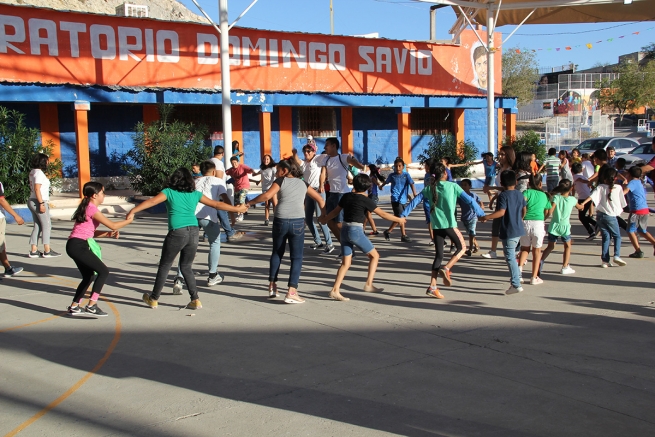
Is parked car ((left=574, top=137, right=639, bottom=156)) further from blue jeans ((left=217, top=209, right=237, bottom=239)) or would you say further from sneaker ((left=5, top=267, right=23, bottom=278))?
sneaker ((left=5, top=267, right=23, bottom=278))

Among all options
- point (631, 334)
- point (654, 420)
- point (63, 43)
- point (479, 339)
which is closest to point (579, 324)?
point (631, 334)

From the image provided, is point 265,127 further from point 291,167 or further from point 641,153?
point 641,153

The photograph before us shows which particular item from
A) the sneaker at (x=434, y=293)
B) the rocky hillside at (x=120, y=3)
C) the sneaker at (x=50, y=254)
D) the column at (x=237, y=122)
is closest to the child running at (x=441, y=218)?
the sneaker at (x=434, y=293)

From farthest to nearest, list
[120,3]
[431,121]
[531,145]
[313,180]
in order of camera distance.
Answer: [120,3]
[431,121]
[531,145]
[313,180]

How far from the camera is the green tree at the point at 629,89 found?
51500 millimetres

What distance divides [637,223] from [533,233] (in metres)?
2.59

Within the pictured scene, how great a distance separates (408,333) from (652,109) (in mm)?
57992

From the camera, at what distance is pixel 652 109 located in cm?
5697

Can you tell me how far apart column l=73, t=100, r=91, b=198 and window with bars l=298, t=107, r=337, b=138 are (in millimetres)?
7419

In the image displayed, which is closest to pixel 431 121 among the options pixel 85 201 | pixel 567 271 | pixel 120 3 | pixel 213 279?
pixel 567 271

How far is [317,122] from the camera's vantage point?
2256cm

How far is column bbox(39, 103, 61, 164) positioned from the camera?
1772 cm

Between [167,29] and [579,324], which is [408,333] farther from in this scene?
[167,29]

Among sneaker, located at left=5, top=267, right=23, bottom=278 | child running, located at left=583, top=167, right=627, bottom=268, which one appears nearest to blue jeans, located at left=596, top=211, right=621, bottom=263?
child running, located at left=583, top=167, right=627, bottom=268
